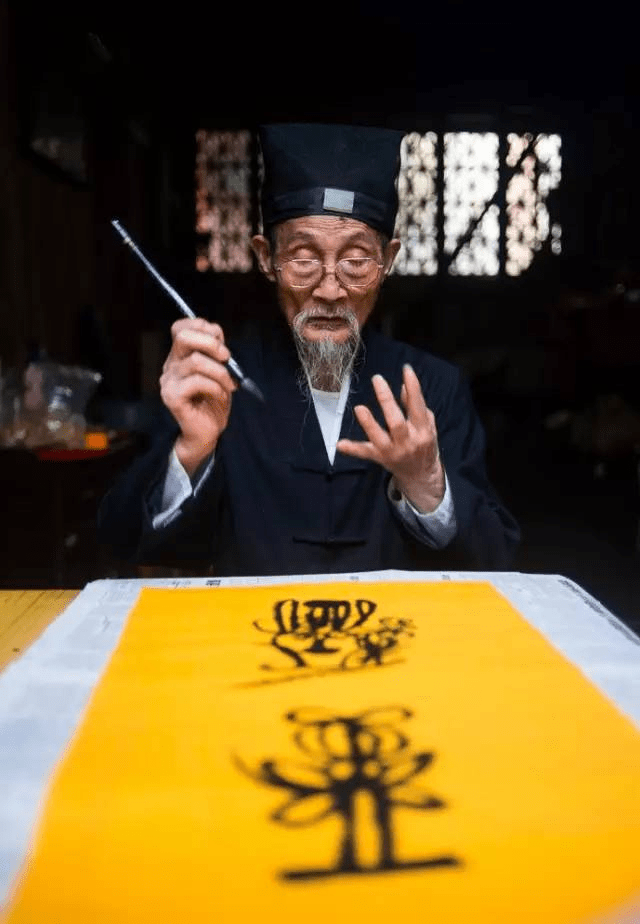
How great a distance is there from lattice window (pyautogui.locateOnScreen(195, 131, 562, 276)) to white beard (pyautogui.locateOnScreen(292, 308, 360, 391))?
19.9 feet

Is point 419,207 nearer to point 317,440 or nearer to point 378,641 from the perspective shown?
point 317,440

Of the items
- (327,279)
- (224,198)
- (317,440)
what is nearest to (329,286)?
(327,279)

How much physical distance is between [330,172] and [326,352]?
304 millimetres

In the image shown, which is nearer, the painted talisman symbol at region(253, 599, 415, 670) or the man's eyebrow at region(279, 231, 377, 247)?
the painted talisman symbol at region(253, 599, 415, 670)

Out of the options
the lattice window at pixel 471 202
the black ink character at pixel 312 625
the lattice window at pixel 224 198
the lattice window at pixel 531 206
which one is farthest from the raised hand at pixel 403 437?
the lattice window at pixel 531 206

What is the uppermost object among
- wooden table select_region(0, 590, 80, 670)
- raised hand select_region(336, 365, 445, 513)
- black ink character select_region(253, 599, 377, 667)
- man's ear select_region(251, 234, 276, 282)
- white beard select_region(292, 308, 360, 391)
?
man's ear select_region(251, 234, 276, 282)

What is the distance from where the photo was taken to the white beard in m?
1.48

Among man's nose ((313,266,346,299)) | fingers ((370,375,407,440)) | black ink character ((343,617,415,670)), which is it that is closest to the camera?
black ink character ((343,617,415,670))

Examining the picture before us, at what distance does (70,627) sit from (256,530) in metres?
0.65

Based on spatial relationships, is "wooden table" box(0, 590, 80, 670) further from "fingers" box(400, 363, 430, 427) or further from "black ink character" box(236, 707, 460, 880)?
"fingers" box(400, 363, 430, 427)

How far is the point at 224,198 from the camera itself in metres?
7.45

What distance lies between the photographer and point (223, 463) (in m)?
1.57

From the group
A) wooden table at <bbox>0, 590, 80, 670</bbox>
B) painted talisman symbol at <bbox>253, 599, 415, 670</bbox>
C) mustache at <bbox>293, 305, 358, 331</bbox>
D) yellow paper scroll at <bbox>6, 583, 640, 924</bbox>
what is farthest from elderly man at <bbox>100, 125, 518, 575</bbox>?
yellow paper scroll at <bbox>6, 583, 640, 924</bbox>

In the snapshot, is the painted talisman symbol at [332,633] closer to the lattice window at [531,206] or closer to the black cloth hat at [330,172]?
the black cloth hat at [330,172]
